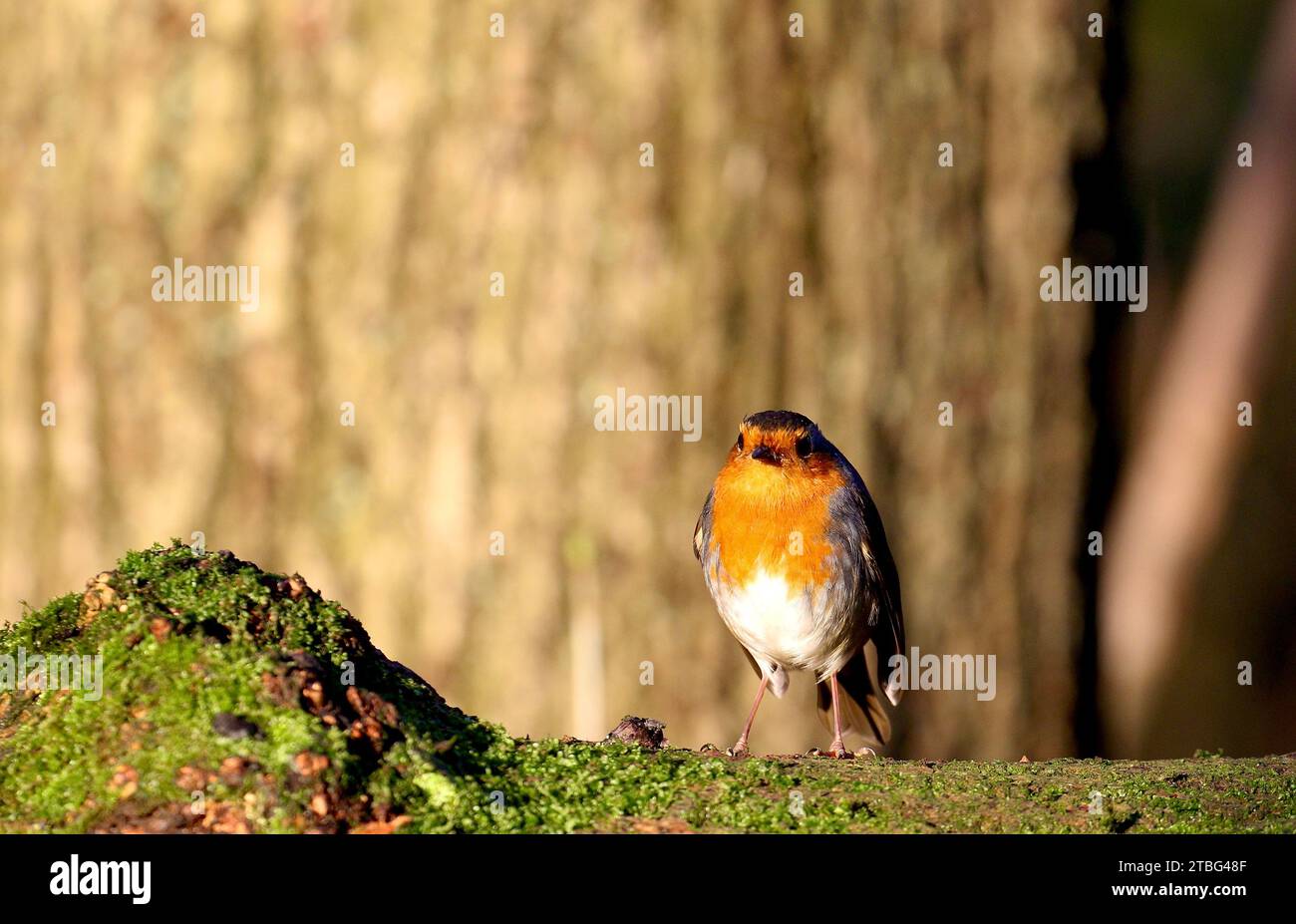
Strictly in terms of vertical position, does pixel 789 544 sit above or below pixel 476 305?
below

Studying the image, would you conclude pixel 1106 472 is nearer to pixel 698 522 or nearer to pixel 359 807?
pixel 698 522

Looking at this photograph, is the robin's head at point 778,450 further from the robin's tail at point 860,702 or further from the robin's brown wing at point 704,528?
the robin's tail at point 860,702

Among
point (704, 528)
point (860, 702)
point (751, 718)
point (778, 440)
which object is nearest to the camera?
point (778, 440)

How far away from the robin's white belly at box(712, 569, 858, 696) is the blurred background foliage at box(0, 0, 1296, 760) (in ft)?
2.15

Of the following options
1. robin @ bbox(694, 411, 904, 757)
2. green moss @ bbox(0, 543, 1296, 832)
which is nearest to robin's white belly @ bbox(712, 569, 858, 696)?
robin @ bbox(694, 411, 904, 757)

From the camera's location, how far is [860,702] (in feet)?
17.1

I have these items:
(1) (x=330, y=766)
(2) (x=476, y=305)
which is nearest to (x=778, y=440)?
(2) (x=476, y=305)

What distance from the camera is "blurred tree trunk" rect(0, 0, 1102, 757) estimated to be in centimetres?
493

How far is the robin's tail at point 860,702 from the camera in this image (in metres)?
5.11

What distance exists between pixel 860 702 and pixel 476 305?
7.16 ft

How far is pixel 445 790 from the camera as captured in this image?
2.57 meters

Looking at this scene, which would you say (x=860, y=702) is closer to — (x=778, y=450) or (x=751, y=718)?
(x=751, y=718)

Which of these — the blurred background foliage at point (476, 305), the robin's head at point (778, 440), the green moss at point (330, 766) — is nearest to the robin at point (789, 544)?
the robin's head at point (778, 440)
